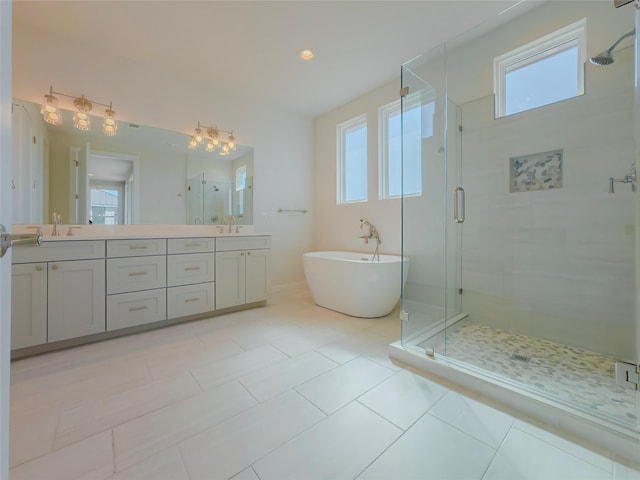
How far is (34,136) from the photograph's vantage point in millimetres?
2311

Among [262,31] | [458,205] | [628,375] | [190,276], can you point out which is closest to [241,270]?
[190,276]

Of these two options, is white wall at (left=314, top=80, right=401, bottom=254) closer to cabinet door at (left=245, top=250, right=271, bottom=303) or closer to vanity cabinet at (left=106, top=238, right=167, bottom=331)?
cabinet door at (left=245, top=250, right=271, bottom=303)

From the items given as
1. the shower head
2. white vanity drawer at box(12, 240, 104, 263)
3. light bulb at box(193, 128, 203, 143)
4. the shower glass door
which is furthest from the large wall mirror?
the shower head

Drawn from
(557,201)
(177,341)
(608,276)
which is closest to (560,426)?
(608,276)

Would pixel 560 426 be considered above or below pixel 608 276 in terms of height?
below

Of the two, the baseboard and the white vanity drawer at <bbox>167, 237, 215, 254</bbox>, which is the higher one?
the white vanity drawer at <bbox>167, 237, 215, 254</bbox>

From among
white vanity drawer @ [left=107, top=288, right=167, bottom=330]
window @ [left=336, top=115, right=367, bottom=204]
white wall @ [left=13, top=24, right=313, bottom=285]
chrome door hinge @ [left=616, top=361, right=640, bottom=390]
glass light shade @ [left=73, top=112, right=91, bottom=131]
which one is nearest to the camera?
chrome door hinge @ [left=616, top=361, right=640, bottom=390]

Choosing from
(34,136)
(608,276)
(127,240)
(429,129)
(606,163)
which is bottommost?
(608,276)

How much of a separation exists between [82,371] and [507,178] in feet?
11.7

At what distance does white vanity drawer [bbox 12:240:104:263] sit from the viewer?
190 centimetres

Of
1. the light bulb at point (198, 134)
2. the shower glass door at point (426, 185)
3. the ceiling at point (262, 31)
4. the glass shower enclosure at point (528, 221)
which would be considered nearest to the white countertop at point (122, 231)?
the light bulb at point (198, 134)

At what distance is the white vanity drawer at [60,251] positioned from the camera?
74.7 inches

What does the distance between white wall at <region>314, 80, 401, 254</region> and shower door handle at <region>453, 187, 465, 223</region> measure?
67 cm

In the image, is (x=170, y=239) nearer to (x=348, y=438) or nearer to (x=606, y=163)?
(x=348, y=438)
